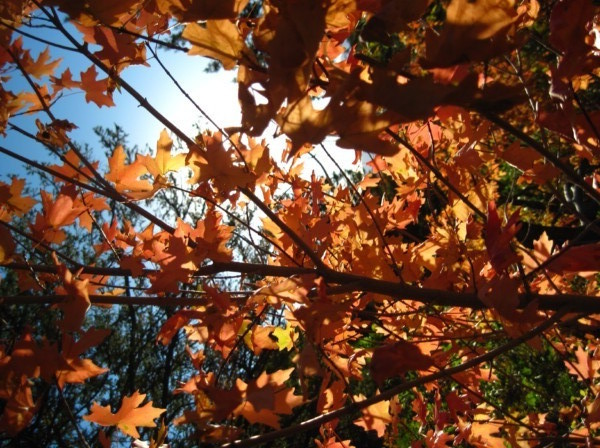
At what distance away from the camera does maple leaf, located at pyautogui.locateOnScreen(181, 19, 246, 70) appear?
2.22 ft

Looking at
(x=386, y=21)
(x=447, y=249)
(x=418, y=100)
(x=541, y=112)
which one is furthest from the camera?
(x=447, y=249)

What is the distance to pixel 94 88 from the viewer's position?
1381mm

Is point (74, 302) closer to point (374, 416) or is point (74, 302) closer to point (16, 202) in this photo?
point (16, 202)

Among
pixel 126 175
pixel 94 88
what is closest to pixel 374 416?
pixel 126 175

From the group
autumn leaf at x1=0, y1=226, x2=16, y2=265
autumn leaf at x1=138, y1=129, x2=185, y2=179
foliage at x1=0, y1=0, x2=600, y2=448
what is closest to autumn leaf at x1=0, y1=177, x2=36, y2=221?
foliage at x1=0, y1=0, x2=600, y2=448

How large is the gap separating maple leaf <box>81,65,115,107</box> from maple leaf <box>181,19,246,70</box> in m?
0.78

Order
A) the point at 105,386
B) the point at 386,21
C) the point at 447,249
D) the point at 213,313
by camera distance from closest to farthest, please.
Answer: the point at 386,21, the point at 213,313, the point at 447,249, the point at 105,386

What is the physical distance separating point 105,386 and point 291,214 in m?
6.71

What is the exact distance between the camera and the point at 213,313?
3.46 feet

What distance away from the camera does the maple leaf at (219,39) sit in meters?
0.68

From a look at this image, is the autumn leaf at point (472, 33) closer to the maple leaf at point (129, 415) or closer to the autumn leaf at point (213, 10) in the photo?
the autumn leaf at point (213, 10)

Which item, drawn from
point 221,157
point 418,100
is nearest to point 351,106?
point 418,100

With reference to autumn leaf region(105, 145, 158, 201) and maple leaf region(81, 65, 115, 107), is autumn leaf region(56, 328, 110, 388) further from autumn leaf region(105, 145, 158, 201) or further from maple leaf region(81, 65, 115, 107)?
maple leaf region(81, 65, 115, 107)

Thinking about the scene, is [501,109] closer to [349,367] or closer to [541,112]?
[541,112]
